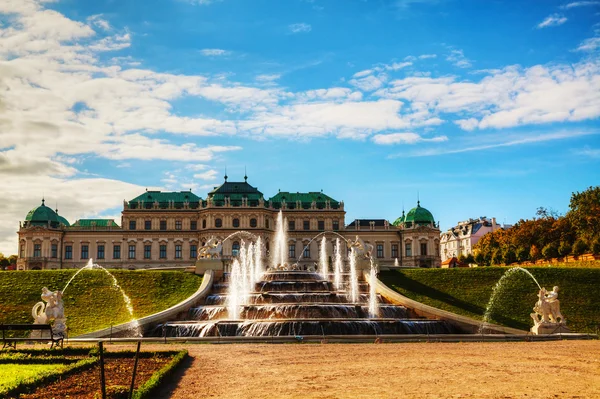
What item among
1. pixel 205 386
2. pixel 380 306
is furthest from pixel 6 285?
pixel 205 386

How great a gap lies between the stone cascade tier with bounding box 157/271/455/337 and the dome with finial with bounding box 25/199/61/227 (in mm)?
48673

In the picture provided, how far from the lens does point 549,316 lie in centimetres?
3381

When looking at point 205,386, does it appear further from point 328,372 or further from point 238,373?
point 328,372

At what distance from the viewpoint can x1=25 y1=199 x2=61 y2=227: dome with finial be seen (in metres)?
89.8

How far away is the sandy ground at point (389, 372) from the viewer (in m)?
15.1

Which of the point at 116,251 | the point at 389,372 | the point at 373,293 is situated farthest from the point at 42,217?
the point at 389,372

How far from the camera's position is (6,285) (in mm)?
44562

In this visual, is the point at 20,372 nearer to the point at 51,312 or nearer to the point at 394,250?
the point at 51,312

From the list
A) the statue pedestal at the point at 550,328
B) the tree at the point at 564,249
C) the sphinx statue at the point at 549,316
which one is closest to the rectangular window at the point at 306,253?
the tree at the point at 564,249

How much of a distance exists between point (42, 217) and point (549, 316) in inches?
2938

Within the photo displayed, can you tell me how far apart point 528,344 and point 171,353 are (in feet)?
49.3

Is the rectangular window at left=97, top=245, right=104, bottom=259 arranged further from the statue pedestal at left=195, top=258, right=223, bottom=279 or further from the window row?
the statue pedestal at left=195, top=258, right=223, bottom=279

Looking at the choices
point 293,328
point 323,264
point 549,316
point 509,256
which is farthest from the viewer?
point 509,256

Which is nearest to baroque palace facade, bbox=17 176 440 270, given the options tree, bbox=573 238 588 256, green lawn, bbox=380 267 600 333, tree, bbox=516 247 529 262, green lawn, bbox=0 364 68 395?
tree, bbox=516 247 529 262
